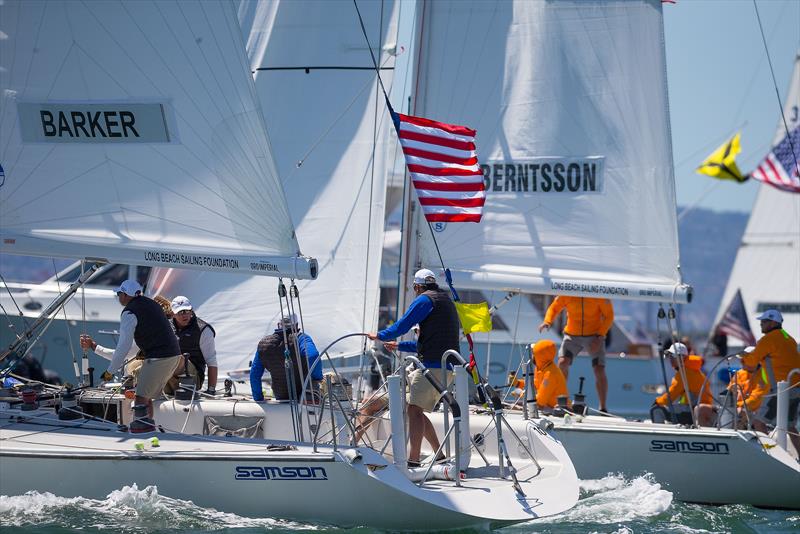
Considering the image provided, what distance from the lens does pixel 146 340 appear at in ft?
29.7

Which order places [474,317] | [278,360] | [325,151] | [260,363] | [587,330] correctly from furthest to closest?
[325,151], [587,330], [474,317], [260,363], [278,360]

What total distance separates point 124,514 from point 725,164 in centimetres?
2008

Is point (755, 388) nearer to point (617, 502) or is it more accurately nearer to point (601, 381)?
A: point (601, 381)

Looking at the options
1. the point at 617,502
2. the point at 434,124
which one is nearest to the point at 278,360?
the point at 434,124

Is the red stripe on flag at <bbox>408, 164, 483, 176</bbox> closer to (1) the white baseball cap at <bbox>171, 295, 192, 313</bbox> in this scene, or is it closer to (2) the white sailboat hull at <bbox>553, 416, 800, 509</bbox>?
(1) the white baseball cap at <bbox>171, 295, 192, 313</bbox>

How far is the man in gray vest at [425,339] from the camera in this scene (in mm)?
8828

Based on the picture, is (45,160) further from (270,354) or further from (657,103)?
(657,103)

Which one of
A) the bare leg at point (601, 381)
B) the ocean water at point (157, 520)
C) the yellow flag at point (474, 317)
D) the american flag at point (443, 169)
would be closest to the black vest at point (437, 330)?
the ocean water at point (157, 520)

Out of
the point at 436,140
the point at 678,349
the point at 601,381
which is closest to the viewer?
the point at 436,140

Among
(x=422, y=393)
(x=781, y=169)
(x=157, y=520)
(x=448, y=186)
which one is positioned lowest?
(x=157, y=520)

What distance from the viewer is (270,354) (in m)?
9.88

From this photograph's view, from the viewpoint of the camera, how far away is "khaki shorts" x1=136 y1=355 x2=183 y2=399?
904 cm

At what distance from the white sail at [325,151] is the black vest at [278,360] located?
3275 mm

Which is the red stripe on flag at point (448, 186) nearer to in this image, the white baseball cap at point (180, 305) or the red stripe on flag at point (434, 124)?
the red stripe on flag at point (434, 124)
